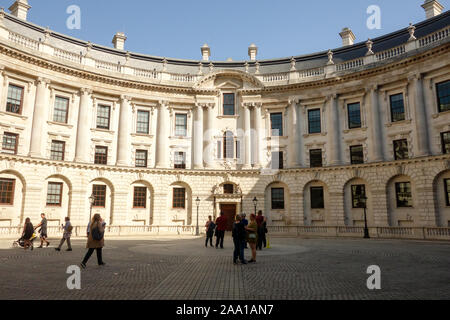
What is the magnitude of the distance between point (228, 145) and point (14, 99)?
21032 millimetres

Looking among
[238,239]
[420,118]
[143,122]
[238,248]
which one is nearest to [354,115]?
[420,118]

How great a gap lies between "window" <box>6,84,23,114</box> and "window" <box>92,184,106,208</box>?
9.59 metres

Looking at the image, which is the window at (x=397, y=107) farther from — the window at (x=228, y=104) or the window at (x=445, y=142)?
the window at (x=228, y=104)

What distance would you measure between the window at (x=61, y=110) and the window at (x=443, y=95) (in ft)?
114

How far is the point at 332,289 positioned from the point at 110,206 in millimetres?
28216

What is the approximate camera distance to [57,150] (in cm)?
3131

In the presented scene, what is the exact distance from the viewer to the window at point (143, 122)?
36000 mm

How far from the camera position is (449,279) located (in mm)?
9375

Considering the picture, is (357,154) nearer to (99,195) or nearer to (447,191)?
(447,191)

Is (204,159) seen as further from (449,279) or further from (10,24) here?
(449,279)

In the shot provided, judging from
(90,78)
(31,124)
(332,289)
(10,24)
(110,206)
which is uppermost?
(10,24)
